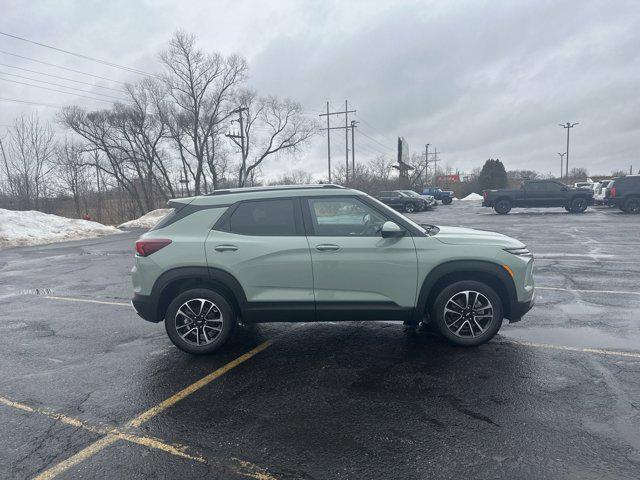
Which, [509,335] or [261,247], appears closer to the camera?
[261,247]

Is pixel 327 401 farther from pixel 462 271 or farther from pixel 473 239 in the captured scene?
pixel 473 239

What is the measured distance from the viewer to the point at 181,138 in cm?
4253

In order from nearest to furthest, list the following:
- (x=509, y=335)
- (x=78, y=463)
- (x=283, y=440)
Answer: (x=78, y=463), (x=283, y=440), (x=509, y=335)

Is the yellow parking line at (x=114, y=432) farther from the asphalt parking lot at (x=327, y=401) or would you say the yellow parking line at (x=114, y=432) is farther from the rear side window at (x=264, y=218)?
the rear side window at (x=264, y=218)

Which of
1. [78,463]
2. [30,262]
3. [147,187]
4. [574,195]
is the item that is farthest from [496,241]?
[147,187]

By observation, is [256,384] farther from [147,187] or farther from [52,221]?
[147,187]

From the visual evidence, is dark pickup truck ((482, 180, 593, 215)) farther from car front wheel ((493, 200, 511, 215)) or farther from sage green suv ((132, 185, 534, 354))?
sage green suv ((132, 185, 534, 354))

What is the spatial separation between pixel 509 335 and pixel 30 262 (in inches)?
550

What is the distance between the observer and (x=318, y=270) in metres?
4.50

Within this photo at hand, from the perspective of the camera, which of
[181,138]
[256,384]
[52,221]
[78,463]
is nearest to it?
[78,463]

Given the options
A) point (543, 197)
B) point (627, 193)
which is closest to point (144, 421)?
point (627, 193)

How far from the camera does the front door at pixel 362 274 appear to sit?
448 cm

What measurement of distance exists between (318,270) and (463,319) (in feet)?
5.52

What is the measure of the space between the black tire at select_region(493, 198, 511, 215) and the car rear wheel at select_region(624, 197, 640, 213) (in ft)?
19.9
